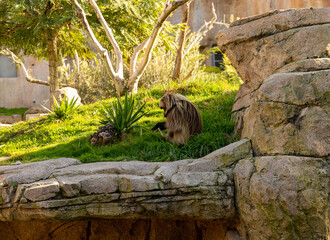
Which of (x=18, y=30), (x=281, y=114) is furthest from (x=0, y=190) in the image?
(x=18, y=30)

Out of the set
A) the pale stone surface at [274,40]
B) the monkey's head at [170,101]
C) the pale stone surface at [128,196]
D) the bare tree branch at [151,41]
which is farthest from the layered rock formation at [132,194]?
the bare tree branch at [151,41]

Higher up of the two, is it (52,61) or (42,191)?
(52,61)

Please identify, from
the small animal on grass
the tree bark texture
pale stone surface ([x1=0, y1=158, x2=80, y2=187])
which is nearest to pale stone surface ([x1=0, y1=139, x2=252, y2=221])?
pale stone surface ([x1=0, y1=158, x2=80, y2=187])

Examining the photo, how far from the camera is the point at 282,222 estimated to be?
161 inches

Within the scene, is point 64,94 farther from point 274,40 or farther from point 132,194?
point 132,194

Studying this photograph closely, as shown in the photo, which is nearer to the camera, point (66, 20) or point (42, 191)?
point (42, 191)

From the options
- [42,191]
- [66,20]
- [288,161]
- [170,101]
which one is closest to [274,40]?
[170,101]

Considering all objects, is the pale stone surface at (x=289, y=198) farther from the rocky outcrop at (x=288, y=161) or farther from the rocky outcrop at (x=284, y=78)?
the rocky outcrop at (x=284, y=78)

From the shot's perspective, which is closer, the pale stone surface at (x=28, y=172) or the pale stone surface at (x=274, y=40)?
the pale stone surface at (x=28, y=172)

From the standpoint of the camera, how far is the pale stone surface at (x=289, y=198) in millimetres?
4016

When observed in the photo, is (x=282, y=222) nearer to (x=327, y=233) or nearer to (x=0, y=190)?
(x=327, y=233)

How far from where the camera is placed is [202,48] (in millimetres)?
20281

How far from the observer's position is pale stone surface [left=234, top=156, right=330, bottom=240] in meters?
4.02

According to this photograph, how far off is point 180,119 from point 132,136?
1197 millimetres
